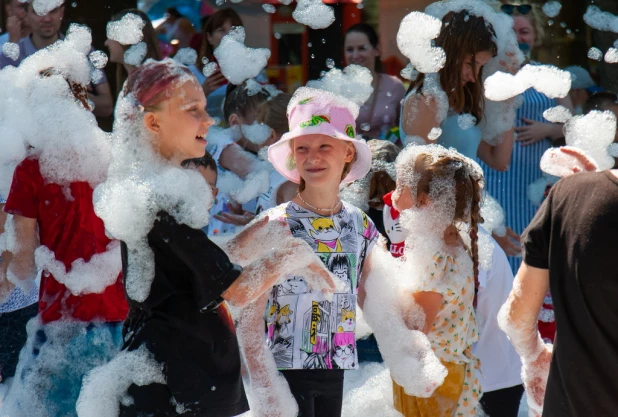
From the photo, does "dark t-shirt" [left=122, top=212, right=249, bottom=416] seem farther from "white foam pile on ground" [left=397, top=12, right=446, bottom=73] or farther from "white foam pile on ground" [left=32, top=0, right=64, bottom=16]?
"white foam pile on ground" [left=32, top=0, right=64, bottom=16]

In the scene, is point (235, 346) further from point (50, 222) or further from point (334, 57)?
point (334, 57)

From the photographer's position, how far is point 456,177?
8.83ft

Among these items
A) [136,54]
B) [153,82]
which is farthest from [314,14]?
[153,82]

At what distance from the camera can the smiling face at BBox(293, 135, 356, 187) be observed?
2.54 meters

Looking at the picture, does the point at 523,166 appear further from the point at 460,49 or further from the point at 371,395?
the point at 371,395

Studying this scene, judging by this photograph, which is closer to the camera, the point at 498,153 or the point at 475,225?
the point at 475,225

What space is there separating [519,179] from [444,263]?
1360mm

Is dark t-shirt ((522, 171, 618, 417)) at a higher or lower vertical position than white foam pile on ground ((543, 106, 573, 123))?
higher

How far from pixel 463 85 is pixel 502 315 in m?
1.79

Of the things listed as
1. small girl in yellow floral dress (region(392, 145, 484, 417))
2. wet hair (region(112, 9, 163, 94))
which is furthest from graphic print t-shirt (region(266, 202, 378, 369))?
wet hair (region(112, 9, 163, 94))

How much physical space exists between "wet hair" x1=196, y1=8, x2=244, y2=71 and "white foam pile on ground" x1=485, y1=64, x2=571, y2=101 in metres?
1.24

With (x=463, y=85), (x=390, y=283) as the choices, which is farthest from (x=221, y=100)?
(x=390, y=283)

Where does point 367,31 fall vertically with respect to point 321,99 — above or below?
below

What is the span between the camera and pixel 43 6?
4.18 metres
